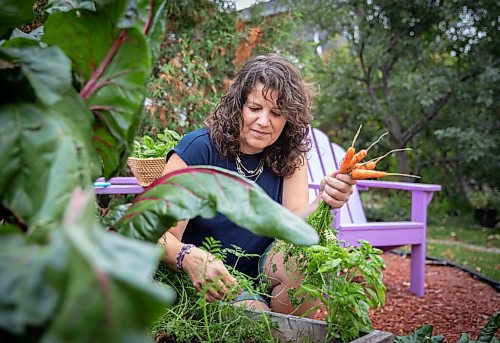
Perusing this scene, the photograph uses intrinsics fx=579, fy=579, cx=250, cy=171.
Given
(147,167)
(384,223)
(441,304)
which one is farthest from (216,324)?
(441,304)

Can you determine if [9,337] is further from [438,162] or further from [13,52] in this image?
[438,162]

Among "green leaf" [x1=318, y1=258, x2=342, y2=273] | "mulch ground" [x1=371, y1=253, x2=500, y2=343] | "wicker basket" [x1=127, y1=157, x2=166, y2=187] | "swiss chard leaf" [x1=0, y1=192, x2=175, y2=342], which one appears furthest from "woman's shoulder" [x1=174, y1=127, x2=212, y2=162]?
"swiss chard leaf" [x1=0, y1=192, x2=175, y2=342]

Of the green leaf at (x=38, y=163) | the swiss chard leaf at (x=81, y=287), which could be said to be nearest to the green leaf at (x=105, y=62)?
the green leaf at (x=38, y=163)

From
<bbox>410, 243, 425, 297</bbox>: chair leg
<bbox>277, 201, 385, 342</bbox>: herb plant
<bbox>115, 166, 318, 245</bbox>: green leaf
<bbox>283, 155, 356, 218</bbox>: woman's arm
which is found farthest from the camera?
<bbox>410, 243, 425, 297</bbox>: chair leg

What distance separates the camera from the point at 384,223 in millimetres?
3785

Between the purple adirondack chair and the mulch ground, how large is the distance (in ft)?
0.68

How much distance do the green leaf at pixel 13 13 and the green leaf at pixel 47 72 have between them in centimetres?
12

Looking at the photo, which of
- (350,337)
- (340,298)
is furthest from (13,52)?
(350,337)

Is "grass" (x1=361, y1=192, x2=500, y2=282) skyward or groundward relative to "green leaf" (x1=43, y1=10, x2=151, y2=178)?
groundward

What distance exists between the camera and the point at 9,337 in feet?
1.79

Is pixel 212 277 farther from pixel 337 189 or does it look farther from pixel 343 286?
pixel 337 189

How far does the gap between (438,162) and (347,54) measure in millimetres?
2243

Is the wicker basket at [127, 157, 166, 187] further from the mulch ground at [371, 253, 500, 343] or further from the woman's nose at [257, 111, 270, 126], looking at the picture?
the mulch ground at [371, 253, 500, 343]

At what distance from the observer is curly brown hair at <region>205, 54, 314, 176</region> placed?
2135 mm
